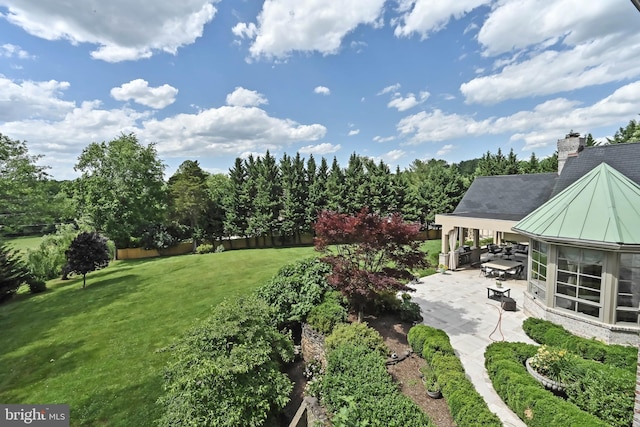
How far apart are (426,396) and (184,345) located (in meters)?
5.69

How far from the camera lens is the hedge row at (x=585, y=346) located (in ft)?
22.2

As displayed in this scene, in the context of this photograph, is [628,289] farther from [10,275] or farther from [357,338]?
[10,275]

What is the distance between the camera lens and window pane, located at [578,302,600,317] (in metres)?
8.66

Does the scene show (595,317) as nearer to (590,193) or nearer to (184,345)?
(590,193)

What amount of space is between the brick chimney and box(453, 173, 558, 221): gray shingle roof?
4.41 feet

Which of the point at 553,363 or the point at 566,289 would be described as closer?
the point at 553,363

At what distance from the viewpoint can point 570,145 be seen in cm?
1466

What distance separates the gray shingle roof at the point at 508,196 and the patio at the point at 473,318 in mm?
4000

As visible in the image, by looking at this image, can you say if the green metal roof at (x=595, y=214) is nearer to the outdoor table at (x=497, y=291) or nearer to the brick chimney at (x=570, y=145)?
the outdoor table at (x=497, y=291)

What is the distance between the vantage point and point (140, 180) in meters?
27.6

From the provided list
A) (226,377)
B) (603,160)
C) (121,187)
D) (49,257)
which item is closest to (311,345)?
(226,377)

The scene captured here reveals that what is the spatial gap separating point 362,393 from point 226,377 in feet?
9.06

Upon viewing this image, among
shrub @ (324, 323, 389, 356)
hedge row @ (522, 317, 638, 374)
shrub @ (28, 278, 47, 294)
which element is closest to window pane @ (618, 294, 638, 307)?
hedge row @ (522, 317, 638, 374)

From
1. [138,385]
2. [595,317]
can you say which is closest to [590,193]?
[595,317]
